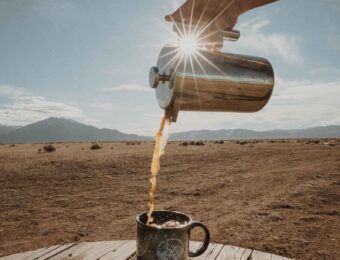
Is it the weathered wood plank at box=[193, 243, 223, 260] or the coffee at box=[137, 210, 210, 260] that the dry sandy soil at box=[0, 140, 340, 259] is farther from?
the coffee at box=[137, 210, 210, 260]

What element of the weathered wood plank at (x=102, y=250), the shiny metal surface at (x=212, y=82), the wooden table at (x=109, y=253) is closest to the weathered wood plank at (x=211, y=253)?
the wooden table at (x=109, y=253)

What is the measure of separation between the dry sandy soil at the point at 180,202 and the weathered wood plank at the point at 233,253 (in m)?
3.41

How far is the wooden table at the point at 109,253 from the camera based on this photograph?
7.34 feet

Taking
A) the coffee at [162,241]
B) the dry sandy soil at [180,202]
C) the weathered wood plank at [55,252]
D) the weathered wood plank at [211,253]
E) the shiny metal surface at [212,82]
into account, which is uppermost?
the shiny metal surface at [212,82]

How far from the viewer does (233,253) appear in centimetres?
233

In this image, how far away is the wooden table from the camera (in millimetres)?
2238

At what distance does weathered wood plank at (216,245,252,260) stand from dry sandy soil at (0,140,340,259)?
11.2 feet

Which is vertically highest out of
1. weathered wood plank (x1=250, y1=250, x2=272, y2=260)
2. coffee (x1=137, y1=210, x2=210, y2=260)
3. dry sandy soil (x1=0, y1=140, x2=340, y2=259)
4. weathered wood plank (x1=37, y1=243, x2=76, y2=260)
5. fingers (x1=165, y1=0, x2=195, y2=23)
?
fingers (x1=165, y1=0, x2=195, y2=23)

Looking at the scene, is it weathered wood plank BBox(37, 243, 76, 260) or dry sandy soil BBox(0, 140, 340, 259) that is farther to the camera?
dry sandy soil BBox(0, 140, 340, 259)

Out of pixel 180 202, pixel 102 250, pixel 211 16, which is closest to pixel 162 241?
pixel 102 250

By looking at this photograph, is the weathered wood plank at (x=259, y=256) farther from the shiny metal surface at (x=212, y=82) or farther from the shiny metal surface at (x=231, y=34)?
the shiny metal surface at (x=231, y=34)

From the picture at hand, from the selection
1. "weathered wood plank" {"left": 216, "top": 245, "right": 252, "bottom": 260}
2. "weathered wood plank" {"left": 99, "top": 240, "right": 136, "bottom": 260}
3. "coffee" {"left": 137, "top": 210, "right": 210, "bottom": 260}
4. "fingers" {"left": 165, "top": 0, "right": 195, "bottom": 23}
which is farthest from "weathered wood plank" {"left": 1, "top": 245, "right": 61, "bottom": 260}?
"fingers" {"left": 165, "top": 0, "right": 195, "bottom": 23}

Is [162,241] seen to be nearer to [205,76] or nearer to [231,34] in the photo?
[205,76]

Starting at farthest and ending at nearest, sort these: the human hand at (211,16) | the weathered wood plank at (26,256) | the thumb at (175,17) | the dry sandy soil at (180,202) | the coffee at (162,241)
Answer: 1. the dry sandy soil at (180,202)
2. the weathered wood plank at (26,256)
3. the coffee at (162,241)
4. the thumb at (175,17)
5. the human hand at (211,16)
